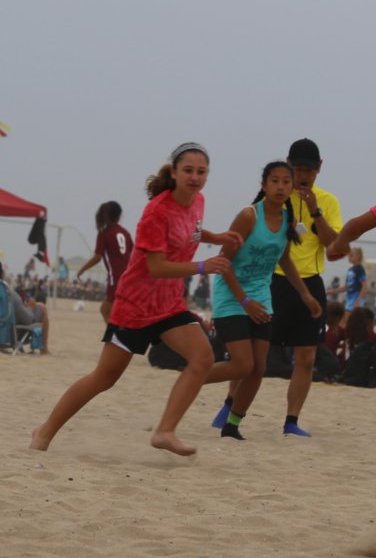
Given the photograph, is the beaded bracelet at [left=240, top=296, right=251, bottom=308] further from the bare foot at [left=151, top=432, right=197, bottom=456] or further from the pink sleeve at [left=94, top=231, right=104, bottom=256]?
the pink sleeve at [left=94, top=231, right=104, bottom=256]

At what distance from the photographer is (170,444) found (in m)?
5.18

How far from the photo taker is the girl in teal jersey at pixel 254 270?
6223 millimetres

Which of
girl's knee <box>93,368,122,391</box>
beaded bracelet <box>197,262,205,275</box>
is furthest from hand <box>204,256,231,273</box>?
girl's knee <box>93,368,122,391</box>

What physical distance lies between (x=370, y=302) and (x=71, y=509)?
21.5 meters

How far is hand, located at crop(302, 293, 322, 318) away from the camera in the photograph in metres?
6.51

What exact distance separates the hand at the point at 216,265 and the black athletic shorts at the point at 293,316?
1654 millimetres

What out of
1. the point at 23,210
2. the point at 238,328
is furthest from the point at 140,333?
the point at 23,210

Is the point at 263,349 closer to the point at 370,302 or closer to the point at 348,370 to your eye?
the point at 348,370

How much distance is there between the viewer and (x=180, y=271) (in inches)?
201

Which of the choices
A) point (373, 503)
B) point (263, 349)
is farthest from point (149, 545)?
point (263, 349)

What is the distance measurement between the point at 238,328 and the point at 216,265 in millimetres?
1219

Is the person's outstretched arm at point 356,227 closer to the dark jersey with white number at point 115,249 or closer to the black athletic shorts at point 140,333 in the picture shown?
the black athletic shorts at point 140,333

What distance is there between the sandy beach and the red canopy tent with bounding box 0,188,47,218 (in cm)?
868

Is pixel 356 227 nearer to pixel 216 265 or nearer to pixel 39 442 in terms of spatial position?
pixel 216 265
